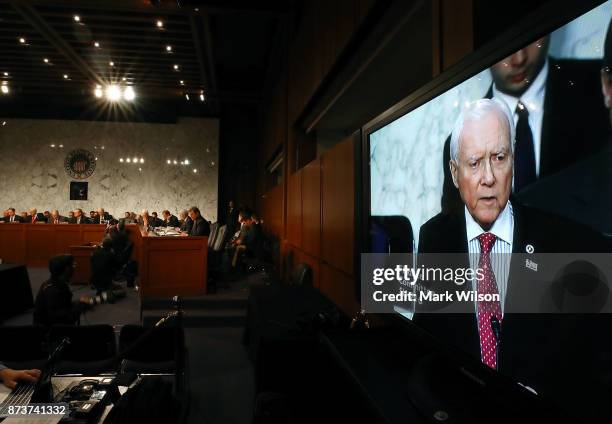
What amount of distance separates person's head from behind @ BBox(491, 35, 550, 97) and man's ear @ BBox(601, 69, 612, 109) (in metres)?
0.16

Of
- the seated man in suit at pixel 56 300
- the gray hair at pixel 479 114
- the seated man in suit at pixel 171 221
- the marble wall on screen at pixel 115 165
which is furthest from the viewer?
the marble wall on screen at pixel 115 165

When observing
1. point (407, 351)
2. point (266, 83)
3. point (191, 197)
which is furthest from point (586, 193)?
point (191, 197)

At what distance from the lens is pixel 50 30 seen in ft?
23.3

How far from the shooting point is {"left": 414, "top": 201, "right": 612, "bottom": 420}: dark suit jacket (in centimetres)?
69

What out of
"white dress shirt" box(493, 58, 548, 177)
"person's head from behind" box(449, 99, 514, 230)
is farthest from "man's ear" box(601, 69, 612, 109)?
"person's head from behind" box(449, 99, 514, 230)

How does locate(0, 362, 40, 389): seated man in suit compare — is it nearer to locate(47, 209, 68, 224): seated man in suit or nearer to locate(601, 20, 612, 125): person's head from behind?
locate(601, 20, 612, 125): person's head from behind

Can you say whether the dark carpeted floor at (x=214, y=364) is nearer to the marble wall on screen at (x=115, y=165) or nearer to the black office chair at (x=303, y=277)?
the black office chair at (x=303, y=277)

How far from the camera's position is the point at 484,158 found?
40.2 inches

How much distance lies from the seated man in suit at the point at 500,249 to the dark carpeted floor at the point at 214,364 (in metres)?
2.16

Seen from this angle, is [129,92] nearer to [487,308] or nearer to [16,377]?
[16,377]

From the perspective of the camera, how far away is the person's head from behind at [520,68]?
0.83 m

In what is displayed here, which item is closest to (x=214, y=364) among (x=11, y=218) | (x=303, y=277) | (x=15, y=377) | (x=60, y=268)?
(x=303, y=277)

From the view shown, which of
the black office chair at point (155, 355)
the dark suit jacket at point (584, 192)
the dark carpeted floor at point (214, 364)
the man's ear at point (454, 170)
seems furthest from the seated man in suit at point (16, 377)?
the dark suit jacket at point (584, 192)

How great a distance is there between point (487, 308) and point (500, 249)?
17 centimetres
